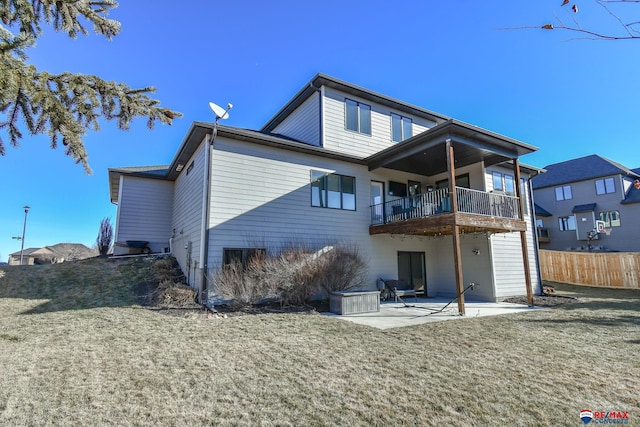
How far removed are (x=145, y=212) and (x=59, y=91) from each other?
12.0m

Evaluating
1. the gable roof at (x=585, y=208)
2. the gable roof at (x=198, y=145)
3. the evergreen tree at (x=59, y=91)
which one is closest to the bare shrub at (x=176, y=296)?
the gable roof at (x=198, y=145)

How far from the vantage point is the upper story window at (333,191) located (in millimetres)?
11867

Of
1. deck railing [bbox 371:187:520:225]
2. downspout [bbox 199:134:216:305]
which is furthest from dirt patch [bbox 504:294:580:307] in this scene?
downspout [bbox 199:134:216:305]

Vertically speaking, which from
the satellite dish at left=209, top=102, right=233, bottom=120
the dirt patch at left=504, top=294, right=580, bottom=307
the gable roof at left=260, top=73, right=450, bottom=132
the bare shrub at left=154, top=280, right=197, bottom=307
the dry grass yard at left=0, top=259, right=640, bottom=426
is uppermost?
the gable roof at left=260, top=73, right=450, bottom=132

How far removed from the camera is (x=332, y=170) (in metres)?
12.4

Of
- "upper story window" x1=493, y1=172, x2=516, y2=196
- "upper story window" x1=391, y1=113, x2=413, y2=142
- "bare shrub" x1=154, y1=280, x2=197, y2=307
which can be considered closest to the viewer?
"bare shrub" x1=154, y1=280, x2=197, y2=307

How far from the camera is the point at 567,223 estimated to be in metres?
28.9

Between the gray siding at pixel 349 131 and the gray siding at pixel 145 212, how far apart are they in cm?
854

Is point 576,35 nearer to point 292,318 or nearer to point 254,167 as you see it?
point 292,318

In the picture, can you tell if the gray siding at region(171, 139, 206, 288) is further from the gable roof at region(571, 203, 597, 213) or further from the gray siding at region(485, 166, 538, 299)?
the gable roof at region(571, 203, 597, 213)

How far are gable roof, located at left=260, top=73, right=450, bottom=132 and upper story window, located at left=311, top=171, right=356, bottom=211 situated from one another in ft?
12.1

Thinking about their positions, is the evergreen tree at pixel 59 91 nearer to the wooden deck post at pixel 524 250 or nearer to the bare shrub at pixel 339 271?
the bare shrub at pixel 339 271

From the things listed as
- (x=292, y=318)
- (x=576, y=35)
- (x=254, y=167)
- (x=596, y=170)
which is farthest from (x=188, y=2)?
(x=596, y=170)

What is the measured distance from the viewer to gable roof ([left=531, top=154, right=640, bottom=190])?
26.8 meters
